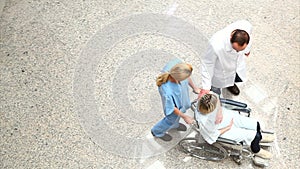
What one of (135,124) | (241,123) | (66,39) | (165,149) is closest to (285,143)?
(241,123)

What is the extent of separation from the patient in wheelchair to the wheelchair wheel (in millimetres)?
188

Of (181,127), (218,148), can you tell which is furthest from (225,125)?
(181,127)

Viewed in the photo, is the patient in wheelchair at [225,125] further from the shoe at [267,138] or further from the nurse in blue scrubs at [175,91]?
the nurse in blue scrubs at [175,91]

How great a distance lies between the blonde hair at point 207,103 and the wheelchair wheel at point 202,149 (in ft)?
1.10

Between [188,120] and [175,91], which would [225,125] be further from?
[175,91]

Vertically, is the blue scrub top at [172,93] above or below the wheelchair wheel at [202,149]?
above

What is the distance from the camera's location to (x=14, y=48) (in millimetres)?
3191

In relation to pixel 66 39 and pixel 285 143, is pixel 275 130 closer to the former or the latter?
pixel 285 143

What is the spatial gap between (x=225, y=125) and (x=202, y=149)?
26 centimetres

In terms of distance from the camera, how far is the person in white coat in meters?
2.49

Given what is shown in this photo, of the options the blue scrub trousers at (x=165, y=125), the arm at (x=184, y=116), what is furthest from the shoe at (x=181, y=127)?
the arm at (x=184, y=116)

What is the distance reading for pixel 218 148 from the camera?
9.09 feet

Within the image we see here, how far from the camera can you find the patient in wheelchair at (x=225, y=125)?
2.49 metres

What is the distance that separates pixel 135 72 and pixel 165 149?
0.59 meters
